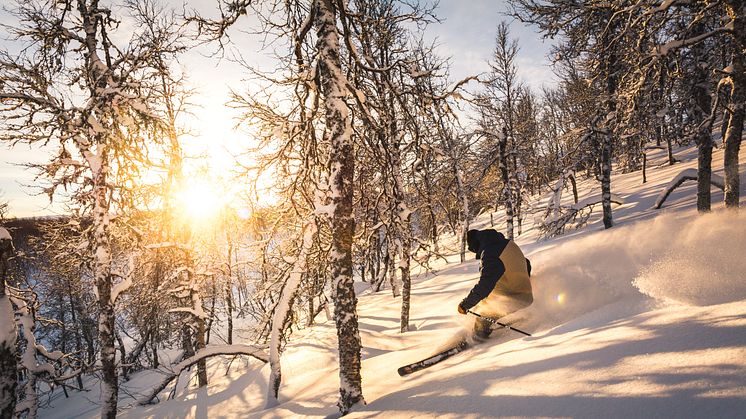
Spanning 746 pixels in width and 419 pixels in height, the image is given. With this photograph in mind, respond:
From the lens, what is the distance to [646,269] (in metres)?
4.24

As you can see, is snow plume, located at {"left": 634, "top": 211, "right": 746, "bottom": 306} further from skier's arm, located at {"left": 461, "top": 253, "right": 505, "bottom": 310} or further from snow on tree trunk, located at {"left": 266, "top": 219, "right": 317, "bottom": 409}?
snow on tree trunk, located at {"left": 266, "top": 219, "right": 317, "bottom": 409}

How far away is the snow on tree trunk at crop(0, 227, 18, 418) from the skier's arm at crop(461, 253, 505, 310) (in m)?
7.00

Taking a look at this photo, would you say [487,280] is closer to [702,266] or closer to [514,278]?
[514,278]

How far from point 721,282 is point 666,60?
5259 millimetres

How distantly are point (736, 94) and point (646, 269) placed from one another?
5.06 metres

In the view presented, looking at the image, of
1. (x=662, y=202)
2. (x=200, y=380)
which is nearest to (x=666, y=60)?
(x=662, y=202)

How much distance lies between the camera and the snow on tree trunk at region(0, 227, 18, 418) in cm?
477

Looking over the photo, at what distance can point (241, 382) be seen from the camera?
30.7 ft

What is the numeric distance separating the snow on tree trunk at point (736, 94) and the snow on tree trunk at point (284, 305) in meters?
8.21

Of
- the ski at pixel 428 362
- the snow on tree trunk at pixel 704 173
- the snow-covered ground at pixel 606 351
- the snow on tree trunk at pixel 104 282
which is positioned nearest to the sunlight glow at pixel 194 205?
the snow on tree trunk at pixel 104 282

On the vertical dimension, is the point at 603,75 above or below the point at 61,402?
above

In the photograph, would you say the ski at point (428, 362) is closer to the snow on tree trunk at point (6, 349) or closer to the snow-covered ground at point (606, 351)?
the snow-covered ground at point (606, 351)

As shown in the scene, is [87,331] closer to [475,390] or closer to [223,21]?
[223,21]

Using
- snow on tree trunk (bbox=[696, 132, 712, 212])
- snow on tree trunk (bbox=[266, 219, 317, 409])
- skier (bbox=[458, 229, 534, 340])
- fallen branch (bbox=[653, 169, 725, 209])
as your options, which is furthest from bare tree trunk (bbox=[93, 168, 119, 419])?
fallen branch (bbox=[653, 169, 725, 209])
